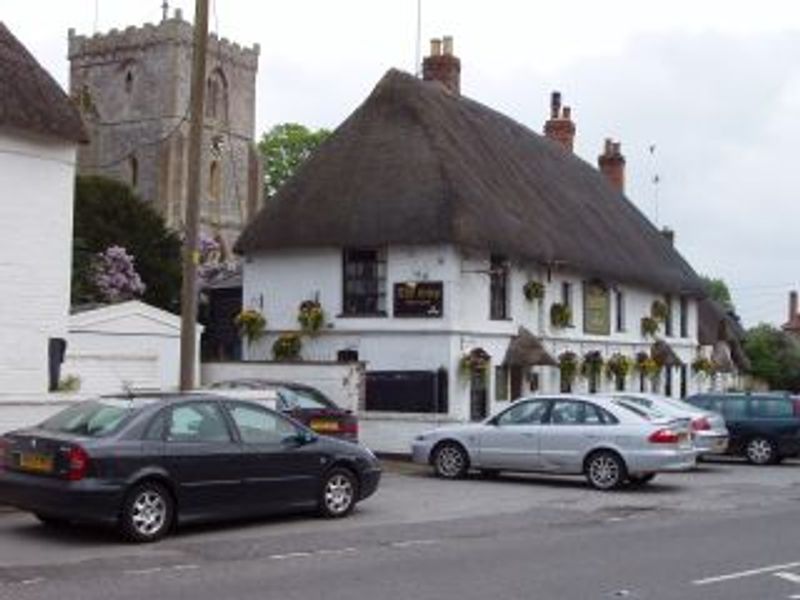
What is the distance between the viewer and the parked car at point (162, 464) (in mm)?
13156

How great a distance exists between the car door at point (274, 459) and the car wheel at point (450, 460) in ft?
21.5

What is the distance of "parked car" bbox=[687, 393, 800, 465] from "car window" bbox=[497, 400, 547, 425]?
26.2 ft

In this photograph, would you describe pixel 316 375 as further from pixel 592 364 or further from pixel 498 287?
pixel 592 364

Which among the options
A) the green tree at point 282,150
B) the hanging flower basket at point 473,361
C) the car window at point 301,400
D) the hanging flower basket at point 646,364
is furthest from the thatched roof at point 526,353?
the green tree at point 282,150

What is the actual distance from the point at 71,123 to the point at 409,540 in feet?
30.1

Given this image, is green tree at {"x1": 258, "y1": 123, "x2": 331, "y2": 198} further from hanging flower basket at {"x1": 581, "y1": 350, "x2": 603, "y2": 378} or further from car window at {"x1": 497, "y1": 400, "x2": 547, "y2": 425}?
car window at {"x1": 497, "y1": 400, "x2": 547, "y2": 425}

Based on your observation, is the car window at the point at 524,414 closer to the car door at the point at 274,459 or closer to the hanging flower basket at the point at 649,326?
the car door at the point at 274,459

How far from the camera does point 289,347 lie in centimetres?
2948

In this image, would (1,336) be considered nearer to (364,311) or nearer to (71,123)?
(71,123)

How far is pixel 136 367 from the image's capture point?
23219 millimetres

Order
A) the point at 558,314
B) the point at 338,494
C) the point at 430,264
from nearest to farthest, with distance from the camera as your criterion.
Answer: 1. the point at 338,494
2. the point at 430,264
3. the point at 558,314

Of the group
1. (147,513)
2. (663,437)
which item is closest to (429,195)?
(663,437)

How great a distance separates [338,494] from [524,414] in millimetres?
6140

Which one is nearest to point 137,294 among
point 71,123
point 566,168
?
point 566,168
